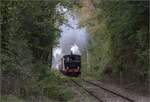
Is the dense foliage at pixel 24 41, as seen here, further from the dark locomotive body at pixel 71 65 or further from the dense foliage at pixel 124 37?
the dark locomotive body at pixel 71 65

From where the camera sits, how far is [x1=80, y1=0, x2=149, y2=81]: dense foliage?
62.7 feet

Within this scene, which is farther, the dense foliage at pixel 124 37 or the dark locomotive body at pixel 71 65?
the dark locomotive body at pixel 71 65

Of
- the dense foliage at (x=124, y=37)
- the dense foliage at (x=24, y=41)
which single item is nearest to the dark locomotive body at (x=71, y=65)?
the dense foliage at (x=124, y=37)

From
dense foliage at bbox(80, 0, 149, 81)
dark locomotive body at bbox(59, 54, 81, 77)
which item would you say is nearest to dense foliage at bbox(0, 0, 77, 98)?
dense foliage at bbox(80, 0, 149, 81)

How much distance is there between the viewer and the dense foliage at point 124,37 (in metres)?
19.1

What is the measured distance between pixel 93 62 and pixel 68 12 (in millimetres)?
20100

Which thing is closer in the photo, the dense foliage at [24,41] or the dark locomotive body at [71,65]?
the dense foliage at [24,41]

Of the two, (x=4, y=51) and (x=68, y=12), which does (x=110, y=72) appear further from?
(x=4, y=51)

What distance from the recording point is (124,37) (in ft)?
74.4

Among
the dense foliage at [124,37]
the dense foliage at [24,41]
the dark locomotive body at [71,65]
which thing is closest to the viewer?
the dense foliage at [24,41]

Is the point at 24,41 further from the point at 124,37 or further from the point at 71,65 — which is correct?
the point at 71,65

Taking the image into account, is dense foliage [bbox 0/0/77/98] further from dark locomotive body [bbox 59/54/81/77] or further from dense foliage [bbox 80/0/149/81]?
dark locomotive body [bbox 59/54/81/77]

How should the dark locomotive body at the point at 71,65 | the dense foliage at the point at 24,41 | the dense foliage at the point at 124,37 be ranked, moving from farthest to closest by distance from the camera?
the dark locomotive body at the point at 71,65 < the dense foliage at the point at 124,37 < the dense foliage at the point at 24,41

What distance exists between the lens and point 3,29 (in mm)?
12727
